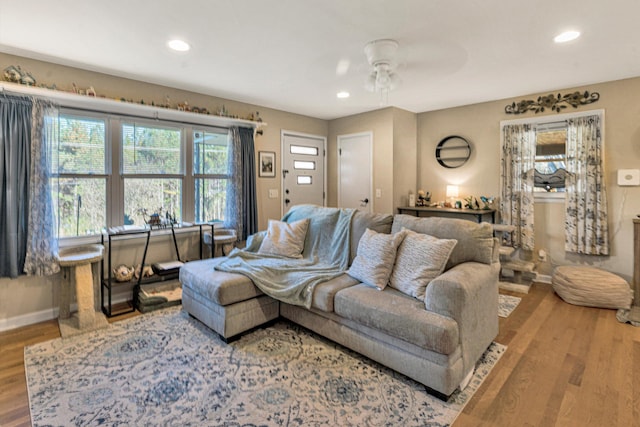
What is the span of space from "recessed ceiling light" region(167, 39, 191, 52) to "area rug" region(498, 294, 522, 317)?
12.4ft

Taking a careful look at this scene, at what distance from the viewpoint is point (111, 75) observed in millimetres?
3449

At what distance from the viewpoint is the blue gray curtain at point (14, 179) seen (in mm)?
2797

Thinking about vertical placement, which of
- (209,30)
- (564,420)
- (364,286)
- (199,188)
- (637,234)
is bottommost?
(564,420)

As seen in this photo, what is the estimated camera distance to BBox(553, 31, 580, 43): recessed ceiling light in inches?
98.5

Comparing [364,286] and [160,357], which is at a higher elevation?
[364,286]

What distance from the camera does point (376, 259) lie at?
2.58m

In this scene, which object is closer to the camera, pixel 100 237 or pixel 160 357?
pixel 160 357

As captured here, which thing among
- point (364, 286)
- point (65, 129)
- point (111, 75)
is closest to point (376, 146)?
point (364, 286)

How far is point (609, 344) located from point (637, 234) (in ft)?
4.80

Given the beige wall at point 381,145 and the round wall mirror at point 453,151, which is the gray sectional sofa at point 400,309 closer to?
the beige wall at point 381,145

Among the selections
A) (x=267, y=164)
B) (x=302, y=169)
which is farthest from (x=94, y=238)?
(x=302, y=169)

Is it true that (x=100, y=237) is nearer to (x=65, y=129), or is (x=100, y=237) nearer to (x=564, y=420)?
(x=65, y=129)

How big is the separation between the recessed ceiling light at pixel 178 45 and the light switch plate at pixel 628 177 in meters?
4.67

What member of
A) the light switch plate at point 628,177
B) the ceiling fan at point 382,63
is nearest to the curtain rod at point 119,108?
the ceiling fan at point 382,63
